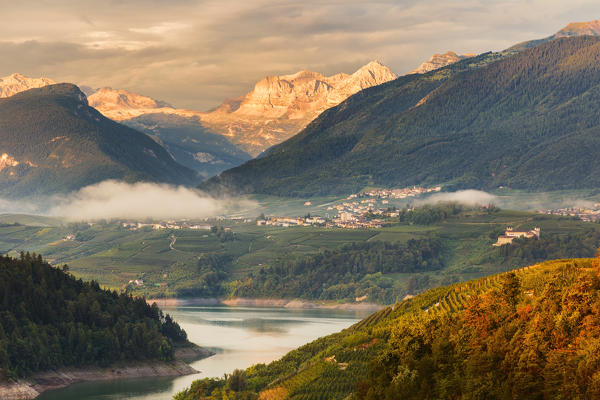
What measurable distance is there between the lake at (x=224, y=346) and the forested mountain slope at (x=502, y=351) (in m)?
30.0

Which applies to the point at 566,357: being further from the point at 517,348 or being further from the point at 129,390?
the point at 129,390

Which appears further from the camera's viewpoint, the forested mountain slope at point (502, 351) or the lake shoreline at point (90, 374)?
the lake shoreline at point (90, 374)

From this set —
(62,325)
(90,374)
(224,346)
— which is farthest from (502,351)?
(224,346)

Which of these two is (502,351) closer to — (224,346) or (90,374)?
(90,374)

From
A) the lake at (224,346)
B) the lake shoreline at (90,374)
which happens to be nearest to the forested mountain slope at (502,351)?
the lake at (224,346)

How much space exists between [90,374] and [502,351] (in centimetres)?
6618

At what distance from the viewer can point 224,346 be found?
484 ft

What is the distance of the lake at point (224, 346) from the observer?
351 feet

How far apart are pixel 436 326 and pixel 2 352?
170 feet

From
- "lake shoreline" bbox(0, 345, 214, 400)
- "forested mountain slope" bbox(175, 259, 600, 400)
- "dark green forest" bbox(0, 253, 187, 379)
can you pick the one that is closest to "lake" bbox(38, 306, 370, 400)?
"lake shoreline" bbox(0, 345, 214, 400)

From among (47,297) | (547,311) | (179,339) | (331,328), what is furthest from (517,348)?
(331,328)

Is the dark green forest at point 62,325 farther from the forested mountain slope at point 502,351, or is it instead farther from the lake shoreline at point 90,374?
the forested mountain slope at point 502,351

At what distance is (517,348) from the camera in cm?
5775

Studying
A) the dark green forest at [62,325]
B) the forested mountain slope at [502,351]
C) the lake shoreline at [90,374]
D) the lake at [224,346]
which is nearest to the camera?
the forested mountain slope at [502,351]
